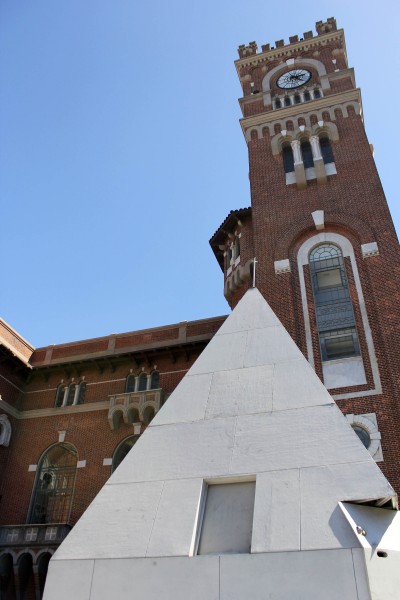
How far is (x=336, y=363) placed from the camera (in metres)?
18.1

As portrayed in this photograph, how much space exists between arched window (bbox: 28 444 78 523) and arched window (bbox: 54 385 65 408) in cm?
220

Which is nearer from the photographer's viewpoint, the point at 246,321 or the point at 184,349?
the point at 246,321

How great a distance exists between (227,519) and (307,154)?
21303 millimetres

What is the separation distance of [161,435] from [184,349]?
1620 cm

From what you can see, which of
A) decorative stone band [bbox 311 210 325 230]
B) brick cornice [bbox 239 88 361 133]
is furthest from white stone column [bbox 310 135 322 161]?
decorative stone band [bbox 311 210 325 230]

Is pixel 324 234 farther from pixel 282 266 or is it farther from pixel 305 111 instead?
pixel 305 111

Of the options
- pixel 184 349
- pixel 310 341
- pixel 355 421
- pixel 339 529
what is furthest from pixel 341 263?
pixel 339 529

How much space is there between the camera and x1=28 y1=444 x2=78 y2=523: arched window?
925 inches

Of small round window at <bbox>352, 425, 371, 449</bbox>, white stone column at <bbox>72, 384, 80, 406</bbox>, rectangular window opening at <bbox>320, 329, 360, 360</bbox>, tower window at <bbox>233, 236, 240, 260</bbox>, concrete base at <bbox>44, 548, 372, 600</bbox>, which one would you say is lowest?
concrete base at <bbox>44, 548, 372, 600</bbox>

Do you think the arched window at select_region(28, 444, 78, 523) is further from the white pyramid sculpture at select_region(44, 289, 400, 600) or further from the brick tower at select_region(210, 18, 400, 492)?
the white pyramid sculpture at select_region(44, 289, 400, 600)

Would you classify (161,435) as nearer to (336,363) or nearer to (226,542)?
(226,542)

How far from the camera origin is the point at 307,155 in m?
25.4

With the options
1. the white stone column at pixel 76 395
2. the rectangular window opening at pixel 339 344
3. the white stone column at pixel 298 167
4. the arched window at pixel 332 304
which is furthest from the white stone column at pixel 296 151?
the white stone column at pixel 76 395

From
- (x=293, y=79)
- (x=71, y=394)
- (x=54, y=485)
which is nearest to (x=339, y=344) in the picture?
(x=71, y=394)
